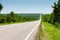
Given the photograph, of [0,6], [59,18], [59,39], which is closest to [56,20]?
[59,18]

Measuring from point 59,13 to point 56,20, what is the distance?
2.96m

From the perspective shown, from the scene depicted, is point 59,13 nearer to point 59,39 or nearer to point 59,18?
point 59,18

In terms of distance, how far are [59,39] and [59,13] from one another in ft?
190

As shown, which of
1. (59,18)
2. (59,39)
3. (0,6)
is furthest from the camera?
(0,6)

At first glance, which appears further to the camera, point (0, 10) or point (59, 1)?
point (0, 10)

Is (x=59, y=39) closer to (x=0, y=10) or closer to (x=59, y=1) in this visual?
(x=59, y=1)

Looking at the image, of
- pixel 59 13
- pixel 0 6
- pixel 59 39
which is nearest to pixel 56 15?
pixel 59 13

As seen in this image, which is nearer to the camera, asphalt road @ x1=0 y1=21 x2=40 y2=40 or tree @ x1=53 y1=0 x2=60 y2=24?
asphalt road @ x1=0 y1=21 x2=40 y2=40

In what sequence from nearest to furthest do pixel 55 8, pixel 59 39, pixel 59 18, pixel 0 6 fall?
pixel 59 39 → pixel 59 18 → pixel 55 8 → pixel 0 6

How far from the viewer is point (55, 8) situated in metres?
75.3

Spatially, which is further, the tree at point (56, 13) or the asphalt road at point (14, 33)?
the tree at point (56, 13)

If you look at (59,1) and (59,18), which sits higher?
(59,1)

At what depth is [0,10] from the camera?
329 feet

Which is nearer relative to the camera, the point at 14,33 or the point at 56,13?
the point at 14,33
